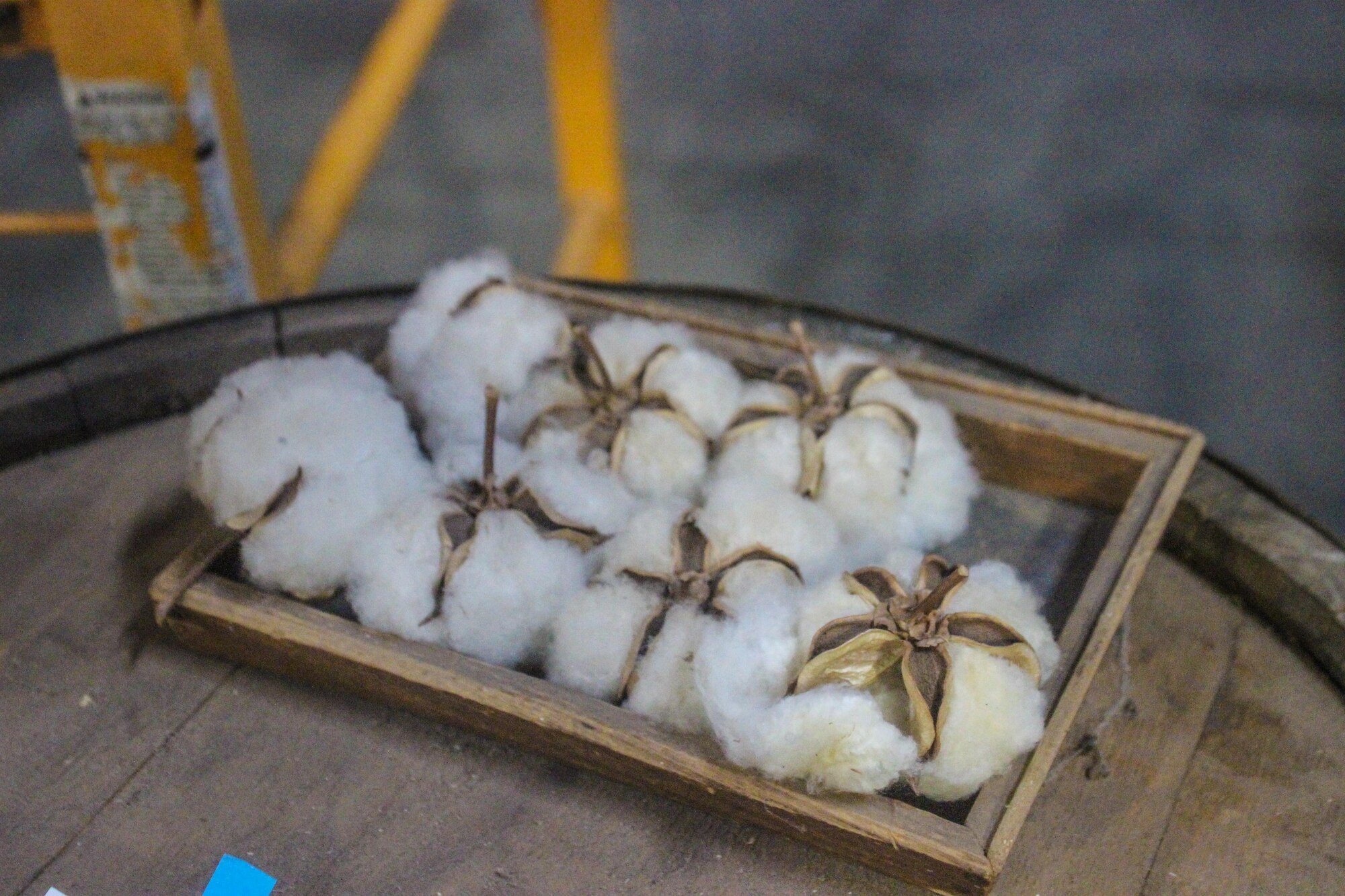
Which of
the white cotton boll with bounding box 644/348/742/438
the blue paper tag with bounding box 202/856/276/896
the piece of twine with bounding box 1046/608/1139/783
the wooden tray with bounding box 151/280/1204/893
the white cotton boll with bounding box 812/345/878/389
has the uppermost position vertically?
the white cotton boll with bounding box 812/345/878/389

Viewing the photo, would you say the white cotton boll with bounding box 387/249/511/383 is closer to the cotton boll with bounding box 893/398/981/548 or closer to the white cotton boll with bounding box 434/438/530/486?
the white cotton boll with bounding box 434/438/530/486

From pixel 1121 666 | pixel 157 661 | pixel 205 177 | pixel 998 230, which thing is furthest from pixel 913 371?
pixel 998 230

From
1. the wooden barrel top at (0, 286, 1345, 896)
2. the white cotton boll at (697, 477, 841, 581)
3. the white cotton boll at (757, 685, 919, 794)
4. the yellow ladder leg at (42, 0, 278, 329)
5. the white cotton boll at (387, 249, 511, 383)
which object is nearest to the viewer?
the white cotton boll at (757, 685, 919, 794)

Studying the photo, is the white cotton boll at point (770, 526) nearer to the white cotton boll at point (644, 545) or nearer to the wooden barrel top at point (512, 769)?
the white cotton boll at point (644, 545)

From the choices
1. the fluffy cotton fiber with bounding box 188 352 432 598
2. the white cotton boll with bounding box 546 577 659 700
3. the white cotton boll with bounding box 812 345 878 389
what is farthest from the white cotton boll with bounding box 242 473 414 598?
the white cotton boll with bounding box 812 345 878 389

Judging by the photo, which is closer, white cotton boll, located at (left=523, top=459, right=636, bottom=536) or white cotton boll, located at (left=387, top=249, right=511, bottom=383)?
white cotton boll, located at (left=523, top=459, right=636, bottom=536)

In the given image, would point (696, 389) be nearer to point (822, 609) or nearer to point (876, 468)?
point (876, 468)

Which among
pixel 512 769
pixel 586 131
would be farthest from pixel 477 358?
pixel 586 131

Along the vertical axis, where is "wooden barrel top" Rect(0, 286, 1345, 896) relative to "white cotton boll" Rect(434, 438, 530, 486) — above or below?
below
